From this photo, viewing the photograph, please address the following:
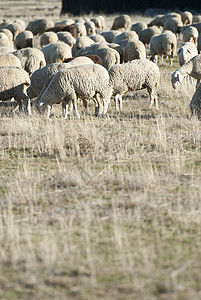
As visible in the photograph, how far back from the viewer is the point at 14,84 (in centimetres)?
1245

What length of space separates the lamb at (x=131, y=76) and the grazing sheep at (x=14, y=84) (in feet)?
7.02

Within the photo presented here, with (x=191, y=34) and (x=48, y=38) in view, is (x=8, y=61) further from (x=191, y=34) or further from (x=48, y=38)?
(x=191, y=34)

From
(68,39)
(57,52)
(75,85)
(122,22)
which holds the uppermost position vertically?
(75,85)

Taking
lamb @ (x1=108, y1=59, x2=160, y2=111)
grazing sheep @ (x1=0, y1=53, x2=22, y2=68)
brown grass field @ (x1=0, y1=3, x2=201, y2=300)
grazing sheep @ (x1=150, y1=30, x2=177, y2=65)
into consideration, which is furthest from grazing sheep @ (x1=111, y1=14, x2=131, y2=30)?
brown grass field @ (x1=0, y1=3, x2=201, y2=300)

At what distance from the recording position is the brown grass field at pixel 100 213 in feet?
14.0

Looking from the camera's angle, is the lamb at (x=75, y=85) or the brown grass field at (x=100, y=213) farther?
the lamb at (x=75, y=85)

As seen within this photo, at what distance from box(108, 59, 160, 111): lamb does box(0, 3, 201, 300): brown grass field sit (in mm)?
2710

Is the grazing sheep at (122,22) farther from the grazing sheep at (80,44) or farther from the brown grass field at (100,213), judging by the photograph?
the brown grass field at (100,213)

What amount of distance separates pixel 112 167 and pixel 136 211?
1.99 m

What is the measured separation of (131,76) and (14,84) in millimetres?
2891

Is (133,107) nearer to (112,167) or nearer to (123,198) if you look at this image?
(112,167)

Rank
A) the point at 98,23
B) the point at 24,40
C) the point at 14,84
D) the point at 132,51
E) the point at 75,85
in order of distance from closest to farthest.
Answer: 1. the point at 75,85
2. the point at 14,84
3. the point at 132,51
4. the point at 24,40
5. the point at 98,23

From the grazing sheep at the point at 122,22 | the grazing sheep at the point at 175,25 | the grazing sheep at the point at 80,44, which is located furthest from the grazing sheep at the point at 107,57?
the grazing sheep at the point at 122,22

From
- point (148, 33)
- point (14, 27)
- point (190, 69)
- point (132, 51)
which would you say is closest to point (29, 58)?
point (132, 51)
